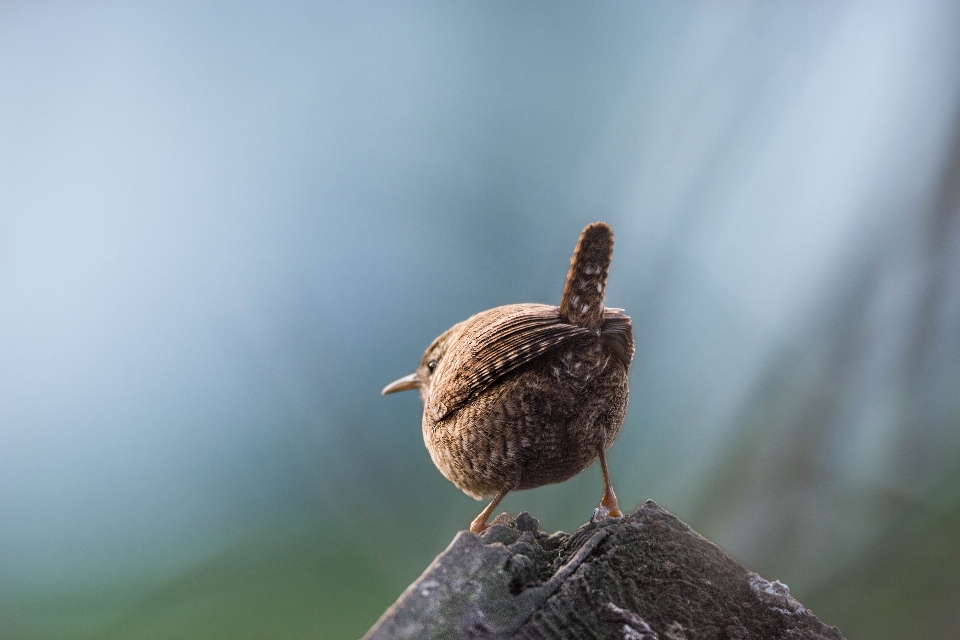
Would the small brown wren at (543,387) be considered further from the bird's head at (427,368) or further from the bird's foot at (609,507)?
the bird's head at (427,368)

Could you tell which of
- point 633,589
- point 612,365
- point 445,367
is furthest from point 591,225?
point 633,589

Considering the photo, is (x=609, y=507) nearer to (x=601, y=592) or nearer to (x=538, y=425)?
(x=538, y=425)

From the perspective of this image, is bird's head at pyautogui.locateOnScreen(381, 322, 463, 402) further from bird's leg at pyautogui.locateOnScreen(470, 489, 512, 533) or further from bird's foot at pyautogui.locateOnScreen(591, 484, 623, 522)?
bird's foot at pyautogui.locateOnScreen(591, 484, 623, 522)

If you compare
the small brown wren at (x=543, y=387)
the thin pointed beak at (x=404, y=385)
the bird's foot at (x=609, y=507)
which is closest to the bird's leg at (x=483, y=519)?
the small brown wren at (x=543, y=387)

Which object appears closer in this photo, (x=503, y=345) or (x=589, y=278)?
(x=589, y=278)

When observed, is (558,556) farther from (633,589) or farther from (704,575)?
(704,575)

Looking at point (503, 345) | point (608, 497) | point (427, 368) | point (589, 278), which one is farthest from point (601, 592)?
point (427, 368)

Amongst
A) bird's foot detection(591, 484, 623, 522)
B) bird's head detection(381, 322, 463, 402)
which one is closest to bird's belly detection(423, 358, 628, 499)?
bird's foot detection(591, 484, 623, 522)
